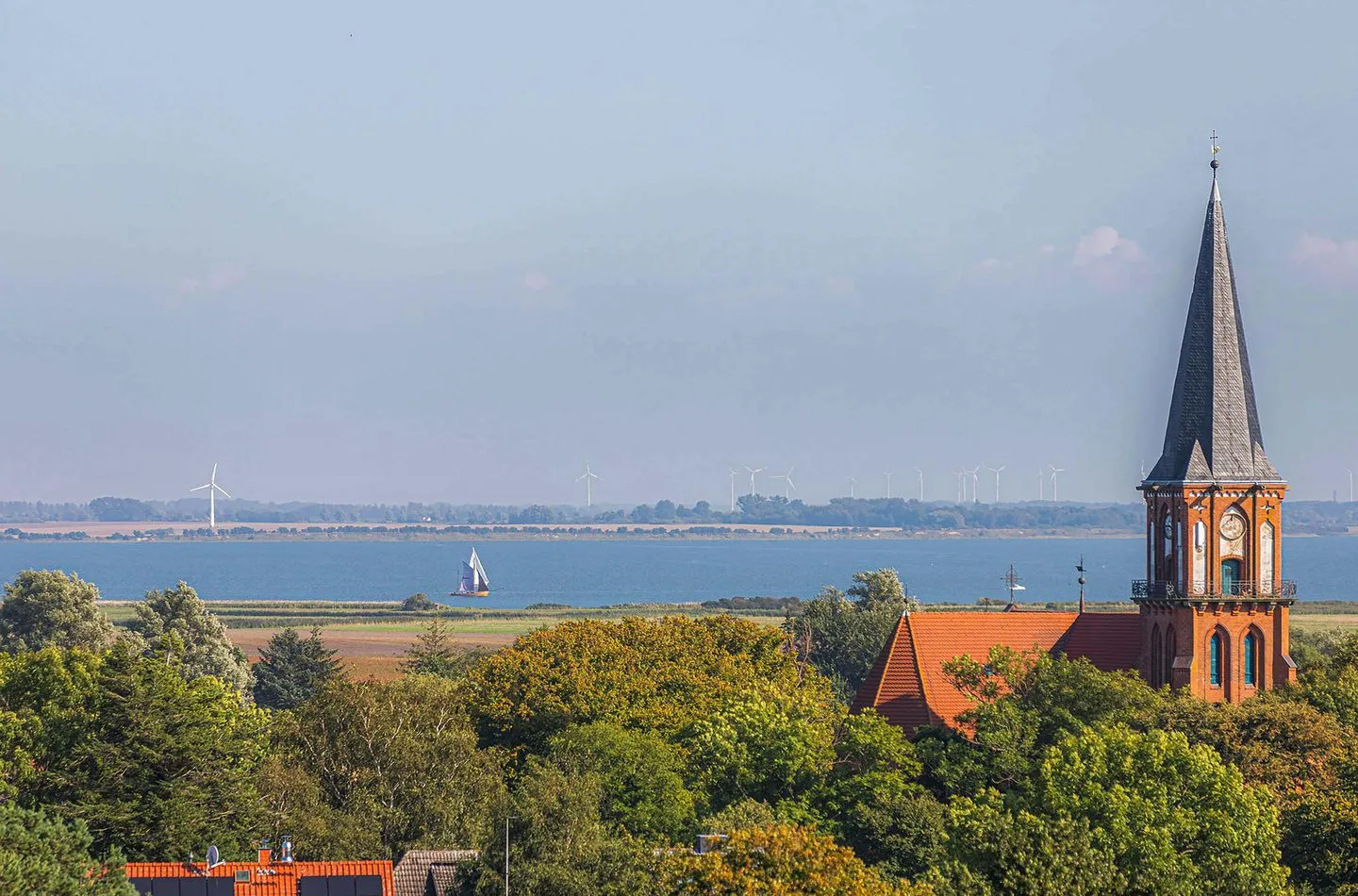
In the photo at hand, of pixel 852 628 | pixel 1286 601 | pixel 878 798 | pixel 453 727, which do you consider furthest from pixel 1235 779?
pixel 852 628

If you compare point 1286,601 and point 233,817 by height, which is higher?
point 1286,601

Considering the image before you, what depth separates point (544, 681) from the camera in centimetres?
8256

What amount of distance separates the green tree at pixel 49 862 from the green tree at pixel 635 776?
61.4ft

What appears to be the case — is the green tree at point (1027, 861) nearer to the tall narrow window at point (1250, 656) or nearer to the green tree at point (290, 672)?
the tall narrow window at point (1250, 656)

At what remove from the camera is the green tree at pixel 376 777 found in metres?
66.6

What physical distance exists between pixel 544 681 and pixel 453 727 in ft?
24.3

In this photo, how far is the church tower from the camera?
80.3 meters

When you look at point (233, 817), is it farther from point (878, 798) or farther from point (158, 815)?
point (878, 798)

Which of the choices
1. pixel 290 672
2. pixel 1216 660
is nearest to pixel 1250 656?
pixel 1216 660

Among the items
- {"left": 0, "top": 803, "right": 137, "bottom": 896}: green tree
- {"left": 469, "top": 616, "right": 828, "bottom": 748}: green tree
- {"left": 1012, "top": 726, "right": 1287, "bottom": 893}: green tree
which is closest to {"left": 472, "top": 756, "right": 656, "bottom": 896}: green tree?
{"left": 0, "top": 803, "right": 137, "bottom": 896}: green tree

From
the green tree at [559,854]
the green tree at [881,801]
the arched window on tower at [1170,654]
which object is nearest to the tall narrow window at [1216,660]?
the arched window on tower at [1170,654]

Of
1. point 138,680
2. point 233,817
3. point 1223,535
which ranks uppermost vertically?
point 1223,535

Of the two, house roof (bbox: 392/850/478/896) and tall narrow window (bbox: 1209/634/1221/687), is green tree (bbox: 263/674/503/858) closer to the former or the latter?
house roof (bbox: 392/850/478/896)

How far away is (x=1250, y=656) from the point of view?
81.1m
